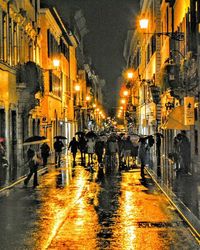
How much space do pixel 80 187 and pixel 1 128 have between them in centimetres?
1154

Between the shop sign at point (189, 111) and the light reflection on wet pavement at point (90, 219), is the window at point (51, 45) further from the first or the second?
the light reflection on wet pavement at point (90, 219)

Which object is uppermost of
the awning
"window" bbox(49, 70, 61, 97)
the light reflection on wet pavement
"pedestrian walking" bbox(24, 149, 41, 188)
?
"window" bbox(49, 70, 61, 97)

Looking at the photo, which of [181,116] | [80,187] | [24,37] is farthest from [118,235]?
[24,37]

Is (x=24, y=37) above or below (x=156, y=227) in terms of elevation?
above

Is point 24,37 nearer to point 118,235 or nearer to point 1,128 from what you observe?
point 1,128

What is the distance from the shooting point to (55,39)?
57.8 m

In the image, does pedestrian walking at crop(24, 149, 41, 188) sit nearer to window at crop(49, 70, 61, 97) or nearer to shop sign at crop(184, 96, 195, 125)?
shop sign at crop(184, 96, 195, 125)

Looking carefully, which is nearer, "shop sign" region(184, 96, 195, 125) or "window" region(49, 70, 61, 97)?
"shop sign" region(184, 96, 195, 125)

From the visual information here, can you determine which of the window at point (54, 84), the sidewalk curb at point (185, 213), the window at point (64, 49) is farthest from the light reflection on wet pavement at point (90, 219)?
the window at point (64, 49)

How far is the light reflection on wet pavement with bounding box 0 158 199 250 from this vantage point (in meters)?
11.1

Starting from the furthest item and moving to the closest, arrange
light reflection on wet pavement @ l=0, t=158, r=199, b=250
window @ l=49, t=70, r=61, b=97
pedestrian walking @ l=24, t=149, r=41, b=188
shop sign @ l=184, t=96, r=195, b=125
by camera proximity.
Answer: window @ l=49, t=70, r=61, b=97 → shop sign @ l=184, t=96, r=195, b=125 → pedestrian walking @ l=24, t=149, r=41, b=188 → light reflection on wet pavement @ l=0, t=158, r=199, b=250

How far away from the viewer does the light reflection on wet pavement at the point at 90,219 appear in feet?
36.3

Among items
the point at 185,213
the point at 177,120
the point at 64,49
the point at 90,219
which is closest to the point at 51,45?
the point at 64,49

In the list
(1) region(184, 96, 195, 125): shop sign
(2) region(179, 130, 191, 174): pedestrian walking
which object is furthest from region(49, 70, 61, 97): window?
(1) region(184, 96, 195, 125): shop sign
